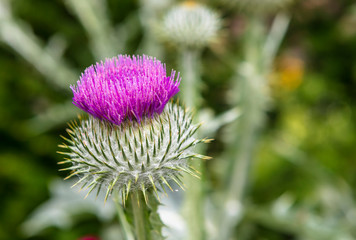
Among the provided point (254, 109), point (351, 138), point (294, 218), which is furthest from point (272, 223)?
point (351, 138)

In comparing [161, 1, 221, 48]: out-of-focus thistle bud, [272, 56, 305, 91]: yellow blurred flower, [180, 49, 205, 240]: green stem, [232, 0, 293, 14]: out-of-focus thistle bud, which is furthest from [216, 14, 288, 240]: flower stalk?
[272, 56, 305, 91]: yellow blurred flower

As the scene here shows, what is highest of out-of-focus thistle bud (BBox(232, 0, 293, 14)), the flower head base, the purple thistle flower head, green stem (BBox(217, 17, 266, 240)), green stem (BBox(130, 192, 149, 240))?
out-of-focus thistle bud (BBox(232, 0, 293, 14))

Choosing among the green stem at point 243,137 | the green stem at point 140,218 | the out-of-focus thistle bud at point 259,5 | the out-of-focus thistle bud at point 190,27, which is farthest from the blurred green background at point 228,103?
the green stem at point 140,218

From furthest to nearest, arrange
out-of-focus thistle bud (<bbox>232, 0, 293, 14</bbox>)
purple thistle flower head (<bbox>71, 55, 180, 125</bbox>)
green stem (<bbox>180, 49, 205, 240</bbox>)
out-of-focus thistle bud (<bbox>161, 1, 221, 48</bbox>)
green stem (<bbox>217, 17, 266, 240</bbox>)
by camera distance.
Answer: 1. out-of-focus thistle bud (<bbox>232, 0, 293, 14</bbox>)
2. green stem (<bbox>217, 17, 266, 240</bbox>)
3. out-of-focus thistle bud (<bbox>161, 1, 221, 48</bbox>)
4. green stem (<bbox>180, 49, 205, 240</bbox>)
5. purple thistle flower head (<bbox>71, 55, 180, 125</bbox>)

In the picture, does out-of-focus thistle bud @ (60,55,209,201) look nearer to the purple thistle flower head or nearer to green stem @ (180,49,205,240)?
the purple thistle flower head

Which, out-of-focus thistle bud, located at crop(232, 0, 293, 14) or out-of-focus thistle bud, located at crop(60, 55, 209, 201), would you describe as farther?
out-of-focus thistle bud, located at crop(232, 0, 293, 14)

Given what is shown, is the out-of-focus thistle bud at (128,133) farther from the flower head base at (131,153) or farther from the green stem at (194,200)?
the green stem at (194,200)
